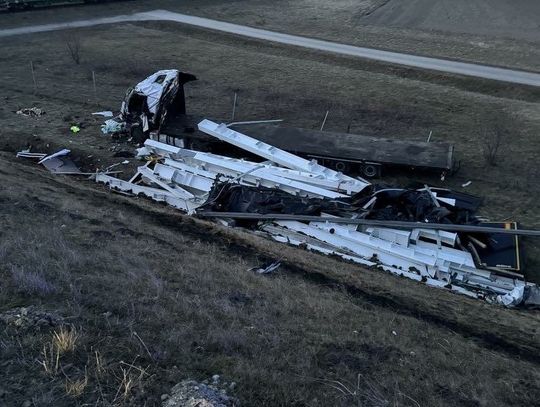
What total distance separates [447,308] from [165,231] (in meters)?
6.01

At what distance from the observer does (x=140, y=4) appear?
128 feet

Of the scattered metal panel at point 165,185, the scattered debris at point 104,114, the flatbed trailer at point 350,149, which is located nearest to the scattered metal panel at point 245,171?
the scattered metal panel at point 165,185

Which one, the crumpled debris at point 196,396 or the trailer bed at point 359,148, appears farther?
the trailer bed at point 359,148

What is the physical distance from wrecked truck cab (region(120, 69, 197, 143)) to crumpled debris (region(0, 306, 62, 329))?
1171cm

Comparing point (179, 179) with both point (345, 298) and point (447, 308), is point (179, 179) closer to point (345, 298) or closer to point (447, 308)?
point (345, 298)

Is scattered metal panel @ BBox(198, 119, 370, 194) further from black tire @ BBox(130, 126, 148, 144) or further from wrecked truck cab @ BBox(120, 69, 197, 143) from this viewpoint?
black tire @ BBox(130, 126, 148, 144)

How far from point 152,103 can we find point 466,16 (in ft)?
88.4

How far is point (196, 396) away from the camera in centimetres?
510

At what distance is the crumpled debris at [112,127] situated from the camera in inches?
714

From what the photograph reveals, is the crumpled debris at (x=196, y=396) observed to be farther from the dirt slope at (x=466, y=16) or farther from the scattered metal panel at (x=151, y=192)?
the dirt slope at (x=466, y=16)

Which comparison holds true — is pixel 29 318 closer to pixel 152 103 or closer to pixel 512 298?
pixel 512 298

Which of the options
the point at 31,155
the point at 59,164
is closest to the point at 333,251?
the point at 59,164

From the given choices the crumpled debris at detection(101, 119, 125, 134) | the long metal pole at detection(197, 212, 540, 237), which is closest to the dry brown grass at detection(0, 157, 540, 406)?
the long metal pole at detection(197, 212, 540, 237)

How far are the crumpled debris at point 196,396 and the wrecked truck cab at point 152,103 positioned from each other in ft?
42.5
